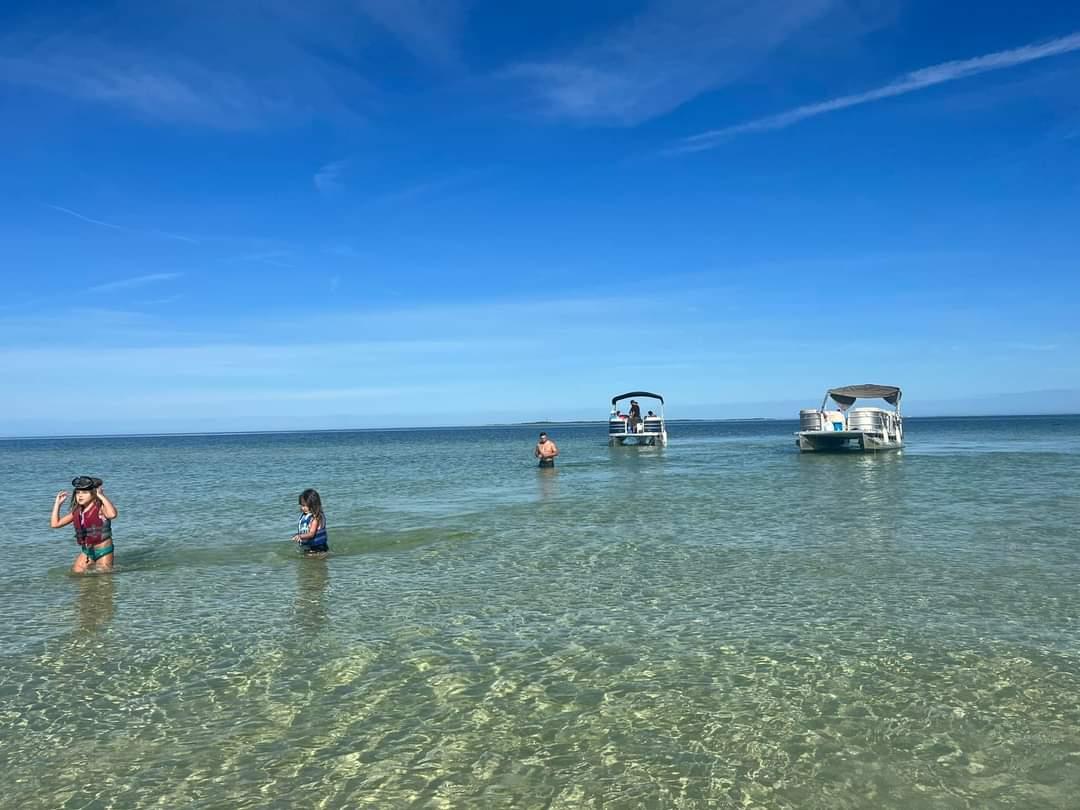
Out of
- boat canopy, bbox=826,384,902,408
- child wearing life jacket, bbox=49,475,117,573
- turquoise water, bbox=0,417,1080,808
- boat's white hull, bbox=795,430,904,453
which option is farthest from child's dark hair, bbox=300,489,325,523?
boat canopy, bbox=826,384,902,408

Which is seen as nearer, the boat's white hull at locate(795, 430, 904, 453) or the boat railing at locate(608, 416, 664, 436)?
the boat's white hull at locate(795, 430, 904, 453)

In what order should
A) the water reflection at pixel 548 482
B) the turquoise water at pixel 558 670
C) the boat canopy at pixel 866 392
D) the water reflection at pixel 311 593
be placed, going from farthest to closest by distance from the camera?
the boat canopy at pixel 866 392 → the water reflection at pixel 548 482 → the water reflection at pixel 311 593 → the turquoise water at pixel 558 670

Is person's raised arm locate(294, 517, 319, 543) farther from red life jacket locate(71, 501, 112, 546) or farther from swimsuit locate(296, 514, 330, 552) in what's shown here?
red life jacket locate(71, 501, 112, 546)

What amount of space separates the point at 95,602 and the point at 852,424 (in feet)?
147

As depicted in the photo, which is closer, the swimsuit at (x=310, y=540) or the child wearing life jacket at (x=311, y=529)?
the child wearing life jacket at (x=311, y=529)

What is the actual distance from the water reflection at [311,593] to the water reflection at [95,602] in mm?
2653

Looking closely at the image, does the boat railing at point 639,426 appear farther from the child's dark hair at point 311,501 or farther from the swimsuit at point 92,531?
the swimsuit at point 92,531

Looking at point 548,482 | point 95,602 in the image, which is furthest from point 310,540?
point 548,482

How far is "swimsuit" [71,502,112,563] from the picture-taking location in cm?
1491

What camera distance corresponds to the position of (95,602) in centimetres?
1277

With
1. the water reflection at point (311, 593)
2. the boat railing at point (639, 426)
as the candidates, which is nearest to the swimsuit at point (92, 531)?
the water reflection at point (311, 593)

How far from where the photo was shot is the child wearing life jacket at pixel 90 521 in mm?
Answer: 14594

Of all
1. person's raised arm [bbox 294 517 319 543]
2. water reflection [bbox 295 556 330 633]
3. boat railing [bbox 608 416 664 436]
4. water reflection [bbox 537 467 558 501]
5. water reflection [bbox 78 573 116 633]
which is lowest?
water reflection [bbox 78 573 116 633]

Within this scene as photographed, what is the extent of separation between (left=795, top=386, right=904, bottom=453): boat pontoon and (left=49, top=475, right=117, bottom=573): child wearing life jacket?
42151 millimetres
